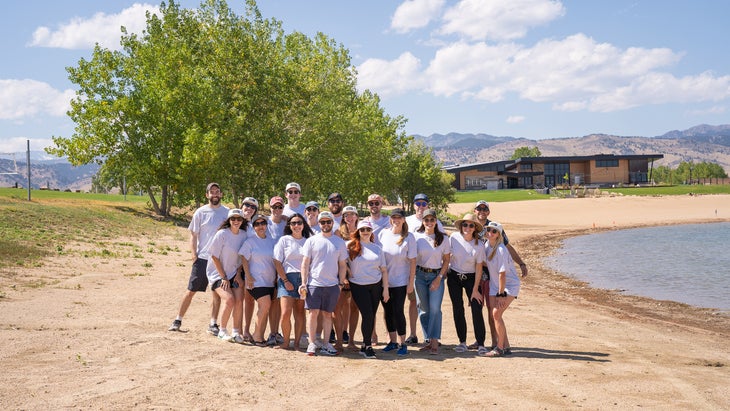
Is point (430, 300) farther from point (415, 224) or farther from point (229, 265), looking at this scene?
point (229, 265)

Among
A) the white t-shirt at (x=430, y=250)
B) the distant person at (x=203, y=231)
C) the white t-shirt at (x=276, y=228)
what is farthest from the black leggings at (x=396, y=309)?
the distant person at (x=203, y=231)

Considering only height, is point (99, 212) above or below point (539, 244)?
above

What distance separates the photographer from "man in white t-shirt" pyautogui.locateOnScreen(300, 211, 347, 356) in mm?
8914

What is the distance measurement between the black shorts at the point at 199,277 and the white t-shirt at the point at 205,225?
0.09 metres

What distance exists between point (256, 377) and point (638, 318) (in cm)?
1023

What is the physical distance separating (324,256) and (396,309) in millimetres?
1383

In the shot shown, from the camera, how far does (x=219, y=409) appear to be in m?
6.83

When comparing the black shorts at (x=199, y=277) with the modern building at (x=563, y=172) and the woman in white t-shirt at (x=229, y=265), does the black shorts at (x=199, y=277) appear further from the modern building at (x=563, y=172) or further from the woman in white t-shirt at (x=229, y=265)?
the modern building at (x=563, y=172)

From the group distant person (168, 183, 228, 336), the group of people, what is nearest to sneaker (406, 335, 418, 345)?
the group of people

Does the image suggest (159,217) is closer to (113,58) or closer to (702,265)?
(113,58)

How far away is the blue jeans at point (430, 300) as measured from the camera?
9.55 metres

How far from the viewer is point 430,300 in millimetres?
9562

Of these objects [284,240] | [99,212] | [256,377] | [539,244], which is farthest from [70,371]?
[539,244]

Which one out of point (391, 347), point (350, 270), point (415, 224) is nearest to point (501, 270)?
point (415, 224)
